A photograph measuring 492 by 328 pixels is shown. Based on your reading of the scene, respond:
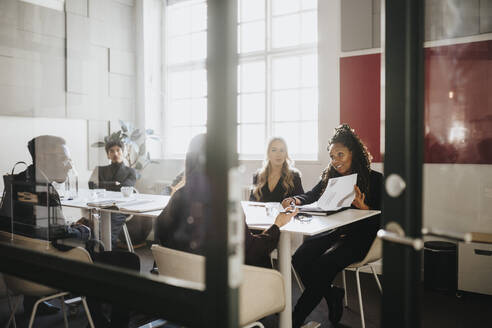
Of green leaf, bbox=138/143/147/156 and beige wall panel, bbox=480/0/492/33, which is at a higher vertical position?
beige wall panel, bbox=480/0/492/33

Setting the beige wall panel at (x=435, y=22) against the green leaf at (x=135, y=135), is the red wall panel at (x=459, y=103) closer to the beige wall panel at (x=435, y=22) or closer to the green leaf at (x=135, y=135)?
the beige wall panel at (x=435, y=22)

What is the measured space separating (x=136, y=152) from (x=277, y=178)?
2.60 metres

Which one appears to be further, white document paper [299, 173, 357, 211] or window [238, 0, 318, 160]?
window [238, 0, 318, 160]

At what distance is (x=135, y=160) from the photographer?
18.6ft

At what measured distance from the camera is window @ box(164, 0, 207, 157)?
18.9ft

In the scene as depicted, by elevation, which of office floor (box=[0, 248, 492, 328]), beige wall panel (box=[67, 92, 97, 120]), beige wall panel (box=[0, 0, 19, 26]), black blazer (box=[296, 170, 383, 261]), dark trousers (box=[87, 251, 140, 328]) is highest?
beige wall panel (box=[0, 0, 19, 26])

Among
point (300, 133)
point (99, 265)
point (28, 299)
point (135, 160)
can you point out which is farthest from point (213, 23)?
point (135, 160)

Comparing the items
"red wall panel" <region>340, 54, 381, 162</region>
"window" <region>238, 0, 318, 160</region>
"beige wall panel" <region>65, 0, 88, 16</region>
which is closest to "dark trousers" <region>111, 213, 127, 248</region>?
"window" <region>238, 0, 318, 160</region>

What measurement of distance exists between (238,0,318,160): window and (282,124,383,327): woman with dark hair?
1502 mm

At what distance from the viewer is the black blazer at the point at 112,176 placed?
4.42 meters

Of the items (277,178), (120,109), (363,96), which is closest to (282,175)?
(277,178)

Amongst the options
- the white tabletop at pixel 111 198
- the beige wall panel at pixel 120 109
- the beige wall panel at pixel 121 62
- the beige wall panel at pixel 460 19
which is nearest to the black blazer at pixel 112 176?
the white tabletop at pixel 111 198

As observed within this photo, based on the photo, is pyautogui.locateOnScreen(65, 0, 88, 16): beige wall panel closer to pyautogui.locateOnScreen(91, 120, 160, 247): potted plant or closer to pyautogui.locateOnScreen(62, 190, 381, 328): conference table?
pyautogui.locateOnScreen(91, 120, 160, 247): potted plant

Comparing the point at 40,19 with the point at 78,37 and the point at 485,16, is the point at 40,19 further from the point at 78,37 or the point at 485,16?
the point at 485,16
